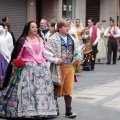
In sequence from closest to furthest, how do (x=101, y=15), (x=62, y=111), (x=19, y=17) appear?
1. (x=62, y=111)
2. (x=19, y=17)
3. (x=101, y=15)

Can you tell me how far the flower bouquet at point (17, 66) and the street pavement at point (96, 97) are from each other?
99 cm

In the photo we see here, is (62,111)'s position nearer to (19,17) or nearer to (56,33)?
(56,33)

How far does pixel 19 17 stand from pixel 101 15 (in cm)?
533

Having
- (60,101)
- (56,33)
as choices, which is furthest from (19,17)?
(56,33)

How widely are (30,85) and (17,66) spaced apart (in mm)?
379

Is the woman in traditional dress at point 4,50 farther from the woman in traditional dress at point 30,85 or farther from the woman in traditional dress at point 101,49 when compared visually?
the woman in traditional dress at point 101,49

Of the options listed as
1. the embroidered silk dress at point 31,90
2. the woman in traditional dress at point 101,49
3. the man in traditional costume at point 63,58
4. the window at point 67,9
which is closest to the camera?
the embroidered silk dress at point 31,90

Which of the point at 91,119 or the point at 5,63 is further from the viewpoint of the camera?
the point at 5,63

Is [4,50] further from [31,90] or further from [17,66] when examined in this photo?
[31,90]

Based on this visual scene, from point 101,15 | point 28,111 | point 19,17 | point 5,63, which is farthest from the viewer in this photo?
point 101,15

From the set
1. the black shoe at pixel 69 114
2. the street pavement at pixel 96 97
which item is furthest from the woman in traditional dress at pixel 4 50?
the black shoe at pixel 69 114

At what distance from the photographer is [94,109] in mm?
8258

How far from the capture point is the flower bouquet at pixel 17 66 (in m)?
7.15

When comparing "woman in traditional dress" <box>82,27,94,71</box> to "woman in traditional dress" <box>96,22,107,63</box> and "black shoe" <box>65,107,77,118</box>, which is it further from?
"black shoe" <box>65,107,77,118</box>
